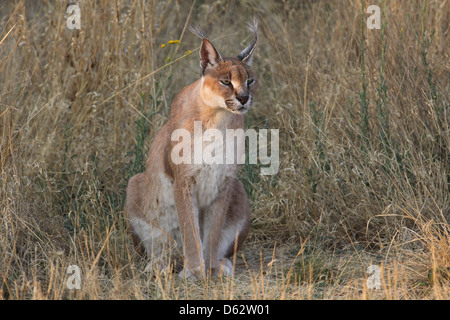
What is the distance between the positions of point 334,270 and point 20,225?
2.10m

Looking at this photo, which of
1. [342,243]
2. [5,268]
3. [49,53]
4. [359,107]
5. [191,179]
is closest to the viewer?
[5,268]

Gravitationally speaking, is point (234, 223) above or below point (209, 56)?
below

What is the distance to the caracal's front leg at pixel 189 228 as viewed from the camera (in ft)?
14.4

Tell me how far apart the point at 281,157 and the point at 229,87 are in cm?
167

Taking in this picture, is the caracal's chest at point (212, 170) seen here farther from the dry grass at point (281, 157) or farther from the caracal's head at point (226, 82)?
the dry grass at point (281, 157)

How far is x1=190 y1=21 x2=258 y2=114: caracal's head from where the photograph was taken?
424 cm

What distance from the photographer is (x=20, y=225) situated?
178 inches

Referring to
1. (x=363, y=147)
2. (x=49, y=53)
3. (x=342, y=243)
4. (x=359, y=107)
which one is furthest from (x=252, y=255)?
(x=49, y=53)

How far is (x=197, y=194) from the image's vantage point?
4465 millimetres

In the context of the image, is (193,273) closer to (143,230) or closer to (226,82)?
(143,230)

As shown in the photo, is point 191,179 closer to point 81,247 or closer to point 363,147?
point 81,247

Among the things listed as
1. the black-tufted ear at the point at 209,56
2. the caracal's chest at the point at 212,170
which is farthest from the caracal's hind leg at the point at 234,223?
the black-tufted ear at the point at 209,56

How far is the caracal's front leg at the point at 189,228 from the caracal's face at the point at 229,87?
57cm

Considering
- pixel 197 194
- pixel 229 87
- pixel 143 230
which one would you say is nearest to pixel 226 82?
pixel 229 87
